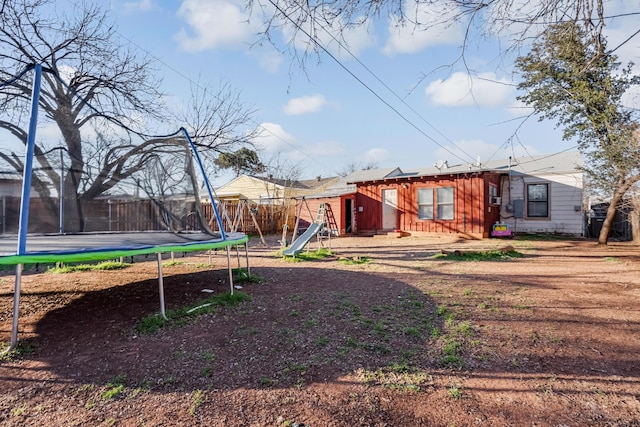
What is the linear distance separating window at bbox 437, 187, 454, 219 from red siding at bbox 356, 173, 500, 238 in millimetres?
154

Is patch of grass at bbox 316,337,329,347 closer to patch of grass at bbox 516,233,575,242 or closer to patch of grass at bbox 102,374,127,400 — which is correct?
patch of grass at bbox 102,374,127,400

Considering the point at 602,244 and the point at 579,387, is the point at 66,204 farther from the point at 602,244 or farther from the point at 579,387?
the point at 602,244

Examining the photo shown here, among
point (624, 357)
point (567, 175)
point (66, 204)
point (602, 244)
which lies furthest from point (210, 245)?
point (567, 175)

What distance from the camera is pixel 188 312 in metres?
3.50

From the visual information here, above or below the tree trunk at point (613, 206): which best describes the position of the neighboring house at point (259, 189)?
above

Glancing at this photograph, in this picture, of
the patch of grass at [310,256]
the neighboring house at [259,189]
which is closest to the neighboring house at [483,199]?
the patch of grass at [310,256]

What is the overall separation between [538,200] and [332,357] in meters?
13.6

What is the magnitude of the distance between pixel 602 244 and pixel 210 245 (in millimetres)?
11669

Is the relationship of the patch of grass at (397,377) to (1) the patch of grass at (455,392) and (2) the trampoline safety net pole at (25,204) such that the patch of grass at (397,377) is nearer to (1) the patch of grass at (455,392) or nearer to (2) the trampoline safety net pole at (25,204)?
(1) the patch of grass at (455,392)

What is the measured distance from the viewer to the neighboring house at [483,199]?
11961 millimetres

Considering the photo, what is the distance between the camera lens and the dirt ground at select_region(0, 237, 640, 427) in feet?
6.13

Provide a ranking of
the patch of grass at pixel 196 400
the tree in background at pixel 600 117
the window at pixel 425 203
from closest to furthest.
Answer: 1. the patch of grass at pixel 196 400
2. the tree in background at pixel 600 117
3. the window at pixel 425 203

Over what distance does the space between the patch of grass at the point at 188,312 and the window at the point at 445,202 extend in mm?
10001

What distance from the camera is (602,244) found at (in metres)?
10.3
